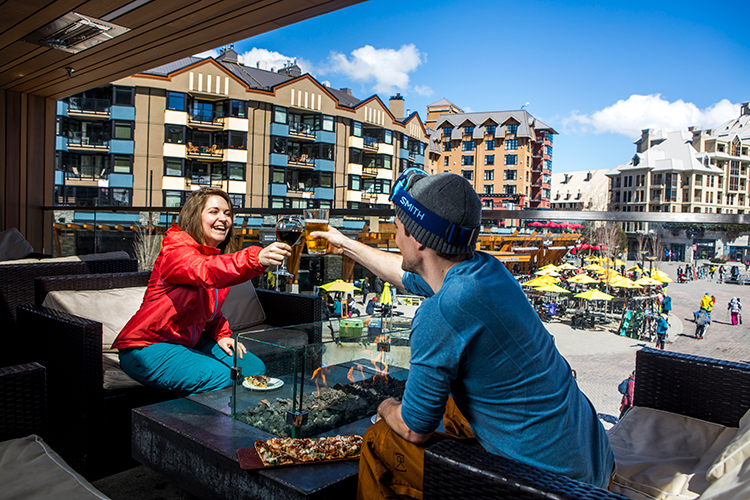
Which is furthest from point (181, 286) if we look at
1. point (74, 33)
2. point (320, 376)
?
point (74, 33)

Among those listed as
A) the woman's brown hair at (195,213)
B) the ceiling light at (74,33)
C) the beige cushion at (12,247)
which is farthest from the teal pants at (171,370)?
the beige cushion at (12,247)

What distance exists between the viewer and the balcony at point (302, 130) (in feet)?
119

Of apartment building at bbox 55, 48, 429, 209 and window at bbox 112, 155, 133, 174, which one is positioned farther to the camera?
window at bbox 112, 155, 133, 174

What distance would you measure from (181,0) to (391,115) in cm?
4086

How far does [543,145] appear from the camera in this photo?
67438 millimetres

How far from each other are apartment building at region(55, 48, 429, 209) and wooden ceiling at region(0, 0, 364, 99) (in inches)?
1079

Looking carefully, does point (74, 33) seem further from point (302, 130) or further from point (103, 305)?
point (302, 130)

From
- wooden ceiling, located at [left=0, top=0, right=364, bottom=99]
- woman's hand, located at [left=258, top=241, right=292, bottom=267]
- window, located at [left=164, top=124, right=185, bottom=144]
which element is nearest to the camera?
woman's hand, located at [left=258, top=241, right=292, bottom=267]

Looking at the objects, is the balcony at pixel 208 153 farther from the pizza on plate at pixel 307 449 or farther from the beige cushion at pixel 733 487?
the beige cushion at pixel 733 487

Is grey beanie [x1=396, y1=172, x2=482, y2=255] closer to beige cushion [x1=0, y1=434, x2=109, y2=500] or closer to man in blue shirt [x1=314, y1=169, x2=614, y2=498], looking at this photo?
man in blue shirt [x1=314, y1=169, x2=614, y2=498]

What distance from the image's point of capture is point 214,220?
226cm

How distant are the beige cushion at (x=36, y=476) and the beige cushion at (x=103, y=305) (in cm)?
134

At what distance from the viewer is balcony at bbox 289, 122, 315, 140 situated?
119ft

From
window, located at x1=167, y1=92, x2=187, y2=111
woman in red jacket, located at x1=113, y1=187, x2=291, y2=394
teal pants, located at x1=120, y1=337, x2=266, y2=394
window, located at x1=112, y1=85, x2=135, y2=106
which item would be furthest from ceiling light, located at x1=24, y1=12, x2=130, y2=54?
window, located at x1=167, y1=92, x2=187, y2=111
